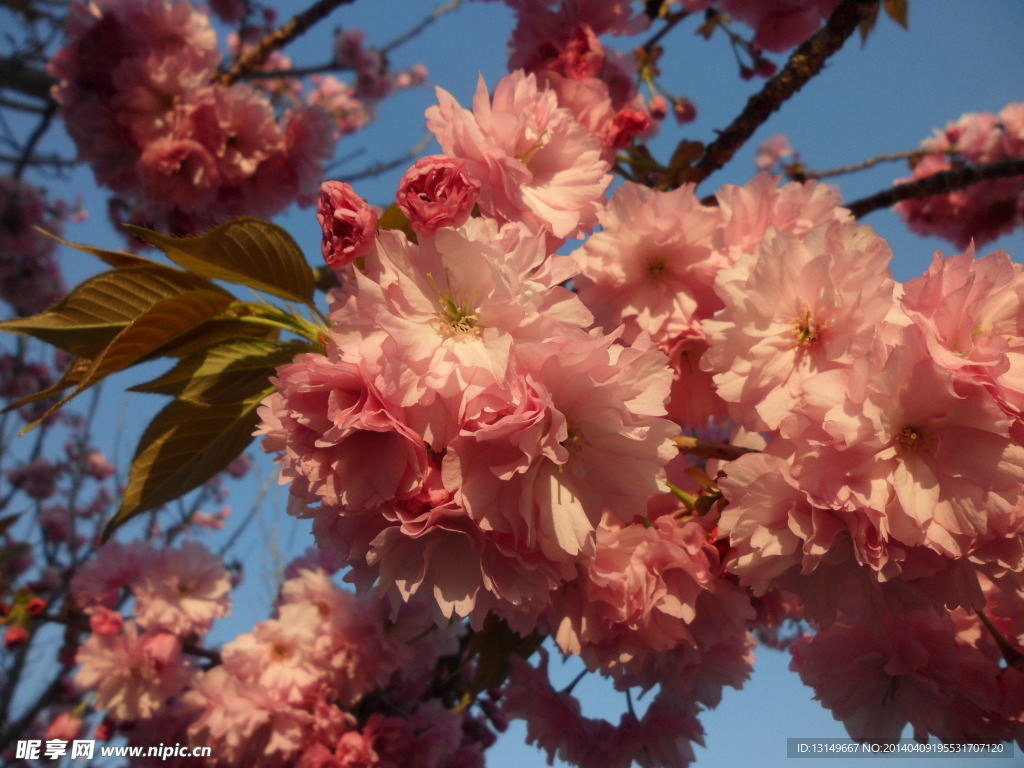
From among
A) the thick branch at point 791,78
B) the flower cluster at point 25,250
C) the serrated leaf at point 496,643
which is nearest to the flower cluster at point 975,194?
the thick branch at point 791,78

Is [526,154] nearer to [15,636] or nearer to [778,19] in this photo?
[778,19]

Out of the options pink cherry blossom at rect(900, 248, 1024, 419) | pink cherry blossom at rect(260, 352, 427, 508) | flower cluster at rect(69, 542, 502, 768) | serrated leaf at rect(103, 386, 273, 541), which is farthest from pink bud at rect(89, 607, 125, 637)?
pink cherry blossom at rect(900, 248, 1024, 419)

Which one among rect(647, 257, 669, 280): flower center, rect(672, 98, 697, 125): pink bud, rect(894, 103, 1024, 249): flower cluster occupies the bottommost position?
rect(647, 257, 669, 280): flower center

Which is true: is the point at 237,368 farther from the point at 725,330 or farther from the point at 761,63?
the point at 761,63

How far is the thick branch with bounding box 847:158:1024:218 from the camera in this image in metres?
1.63

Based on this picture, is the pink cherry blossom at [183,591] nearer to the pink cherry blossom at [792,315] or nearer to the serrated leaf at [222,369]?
the serrated leaf at [222,369]

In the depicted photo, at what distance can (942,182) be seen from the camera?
1.69 metres

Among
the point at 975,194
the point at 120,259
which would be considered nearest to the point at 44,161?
the point at 120,259

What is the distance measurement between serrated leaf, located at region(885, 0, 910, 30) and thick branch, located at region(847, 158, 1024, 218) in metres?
0.46

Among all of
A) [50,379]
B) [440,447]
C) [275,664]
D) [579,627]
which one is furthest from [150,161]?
[50,379]

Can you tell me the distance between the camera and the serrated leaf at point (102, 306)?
94cm

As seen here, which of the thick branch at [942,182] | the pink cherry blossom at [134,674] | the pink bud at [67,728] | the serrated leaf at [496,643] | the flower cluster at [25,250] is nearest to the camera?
the serrated leaf at [496,643]

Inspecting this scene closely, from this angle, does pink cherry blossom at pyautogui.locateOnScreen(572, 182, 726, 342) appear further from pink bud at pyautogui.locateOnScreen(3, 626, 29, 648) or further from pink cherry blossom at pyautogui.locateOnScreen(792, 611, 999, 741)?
pink bud at pyautogui.locateOnScreen(3, 626, 29, 648)

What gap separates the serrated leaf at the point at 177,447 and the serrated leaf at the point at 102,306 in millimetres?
155
